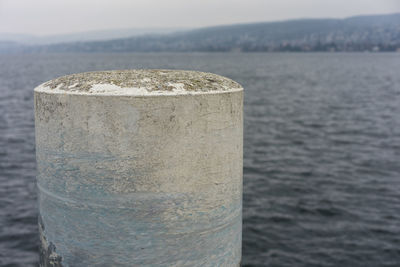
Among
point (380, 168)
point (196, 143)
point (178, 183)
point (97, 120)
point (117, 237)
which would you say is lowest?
point (380, 168)

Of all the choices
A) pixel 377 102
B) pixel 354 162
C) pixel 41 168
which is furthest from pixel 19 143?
pixel 377 102

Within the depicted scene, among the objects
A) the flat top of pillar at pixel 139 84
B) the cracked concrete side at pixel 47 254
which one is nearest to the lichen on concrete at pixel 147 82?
the flat top of pillar at pixel 139 84

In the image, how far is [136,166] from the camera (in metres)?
2.86

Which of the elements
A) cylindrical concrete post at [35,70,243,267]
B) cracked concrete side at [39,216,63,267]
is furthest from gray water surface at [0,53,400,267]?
cylindrical concrete post at [35,70,243,267]

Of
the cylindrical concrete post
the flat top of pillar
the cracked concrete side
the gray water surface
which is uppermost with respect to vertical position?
the flat top of pillar

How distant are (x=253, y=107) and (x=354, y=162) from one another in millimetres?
16087

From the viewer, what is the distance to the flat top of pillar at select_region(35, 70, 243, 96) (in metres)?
2.89

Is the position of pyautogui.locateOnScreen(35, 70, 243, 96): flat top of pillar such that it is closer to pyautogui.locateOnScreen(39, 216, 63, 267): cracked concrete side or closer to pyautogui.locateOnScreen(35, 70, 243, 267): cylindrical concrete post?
pyautogui.locateOnScreen(35, 70, 243, 267): cylindrical concrete post

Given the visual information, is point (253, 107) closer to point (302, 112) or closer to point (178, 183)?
point (302, 112)

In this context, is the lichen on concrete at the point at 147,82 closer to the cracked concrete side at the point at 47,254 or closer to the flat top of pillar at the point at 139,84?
the flat top of pillar at the point at 139,84

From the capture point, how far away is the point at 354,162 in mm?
16453

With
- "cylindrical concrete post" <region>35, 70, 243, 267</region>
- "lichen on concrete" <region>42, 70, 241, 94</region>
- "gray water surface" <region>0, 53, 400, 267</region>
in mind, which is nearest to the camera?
"cylindrical concrete post" <region>35, 70, 243, 267</region>

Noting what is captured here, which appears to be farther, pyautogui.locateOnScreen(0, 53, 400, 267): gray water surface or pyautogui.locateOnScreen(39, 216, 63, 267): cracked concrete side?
pyautogui.locateOnScreen(0, 53, 400, 267): gray water surface

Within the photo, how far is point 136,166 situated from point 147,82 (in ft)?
2.05
